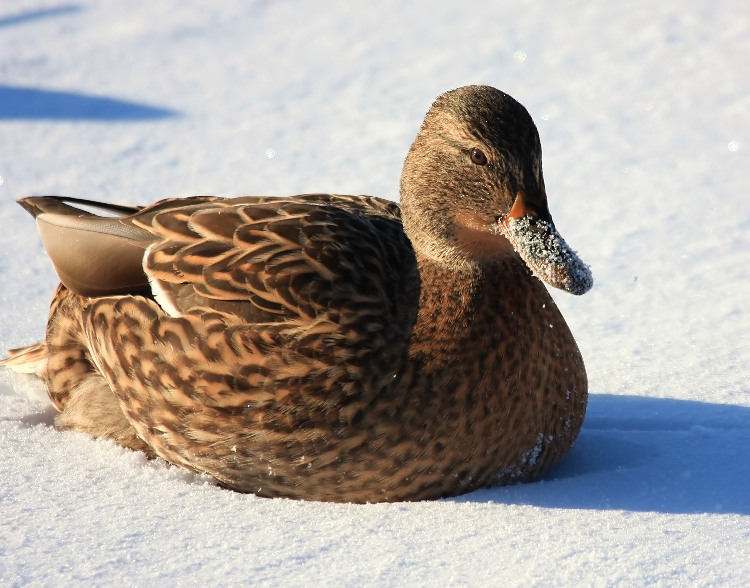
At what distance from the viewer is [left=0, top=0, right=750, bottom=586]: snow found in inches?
108

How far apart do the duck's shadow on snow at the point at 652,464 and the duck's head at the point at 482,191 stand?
24.0 inches

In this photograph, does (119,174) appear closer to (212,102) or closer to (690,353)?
(212,102)

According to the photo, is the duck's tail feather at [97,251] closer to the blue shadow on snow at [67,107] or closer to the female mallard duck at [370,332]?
the female mallard duck at [370,332]

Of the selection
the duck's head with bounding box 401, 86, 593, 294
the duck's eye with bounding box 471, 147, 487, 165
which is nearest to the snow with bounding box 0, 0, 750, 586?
the duck's head with bounding box 401, 86, 593, 294

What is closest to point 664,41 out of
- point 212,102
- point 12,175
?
point 212,102

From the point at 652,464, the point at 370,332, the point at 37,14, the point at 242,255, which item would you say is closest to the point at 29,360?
the point at 242,255

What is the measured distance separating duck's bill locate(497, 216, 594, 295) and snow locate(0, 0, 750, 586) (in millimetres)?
635

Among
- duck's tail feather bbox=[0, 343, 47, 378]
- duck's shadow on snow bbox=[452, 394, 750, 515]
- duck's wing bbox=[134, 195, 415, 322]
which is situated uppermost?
duck's wing bbox=[134, 195, 415, 322]

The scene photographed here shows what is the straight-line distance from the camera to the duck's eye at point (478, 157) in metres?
3.08

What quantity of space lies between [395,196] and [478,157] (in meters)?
2.57

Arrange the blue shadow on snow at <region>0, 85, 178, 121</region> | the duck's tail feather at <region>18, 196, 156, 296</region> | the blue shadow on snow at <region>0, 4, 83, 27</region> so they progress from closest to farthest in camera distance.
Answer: the duck's tail feather at <region>18, 196, 156, 296</region> < the blue shadow on snow at <region>0, 85, 178, 121</region> < the blue shadow on snow at <region>0, 4, 83, 27</region>

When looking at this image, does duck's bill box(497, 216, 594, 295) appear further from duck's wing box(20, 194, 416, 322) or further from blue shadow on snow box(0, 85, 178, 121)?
blue shadow on snow box(0, 85, 178, 121)

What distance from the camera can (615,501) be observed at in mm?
2980

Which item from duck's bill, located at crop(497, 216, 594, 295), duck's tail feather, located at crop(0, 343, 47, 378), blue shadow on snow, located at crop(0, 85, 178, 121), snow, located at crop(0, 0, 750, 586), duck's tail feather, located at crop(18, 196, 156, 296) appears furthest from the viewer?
blue shadow on snow, located at crop(0, 85, 178, 121)
